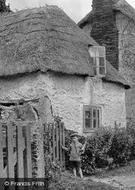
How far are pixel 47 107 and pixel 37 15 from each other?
4.51 meters

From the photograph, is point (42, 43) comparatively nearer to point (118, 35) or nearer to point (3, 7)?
point (118, 35)

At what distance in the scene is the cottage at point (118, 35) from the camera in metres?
20.3

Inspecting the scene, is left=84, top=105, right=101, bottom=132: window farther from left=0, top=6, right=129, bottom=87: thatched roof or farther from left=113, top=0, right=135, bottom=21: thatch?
left=113, top=0, right=135, bottom=21: thatch

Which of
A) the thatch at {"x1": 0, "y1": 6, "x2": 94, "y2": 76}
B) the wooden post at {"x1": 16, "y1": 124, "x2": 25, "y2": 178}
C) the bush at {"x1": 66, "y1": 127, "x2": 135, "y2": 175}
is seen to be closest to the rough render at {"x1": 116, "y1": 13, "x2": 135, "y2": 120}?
the thatch at {"x1": 0, "y1": 6, "x2": 94, "y2": 76}

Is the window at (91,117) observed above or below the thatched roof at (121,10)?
below

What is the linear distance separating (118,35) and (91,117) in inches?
270

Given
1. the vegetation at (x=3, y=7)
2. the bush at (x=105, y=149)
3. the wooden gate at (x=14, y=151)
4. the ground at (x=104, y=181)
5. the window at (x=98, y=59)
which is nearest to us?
the wooden gate at (x=14, y=151)

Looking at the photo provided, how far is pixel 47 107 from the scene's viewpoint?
42.6ft

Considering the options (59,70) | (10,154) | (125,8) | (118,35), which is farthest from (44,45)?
(10,154)

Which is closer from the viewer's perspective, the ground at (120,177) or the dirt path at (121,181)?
the dirt path at (121,181)

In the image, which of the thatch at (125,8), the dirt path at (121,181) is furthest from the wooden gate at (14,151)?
the thatch at (125,8)

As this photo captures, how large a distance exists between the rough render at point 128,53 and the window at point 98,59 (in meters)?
4.45

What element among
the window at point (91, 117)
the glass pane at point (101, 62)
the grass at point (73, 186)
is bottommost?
the grass at point (73, 186)

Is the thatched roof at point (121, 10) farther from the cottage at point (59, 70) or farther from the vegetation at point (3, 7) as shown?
the vegetation at point (3, 7)
